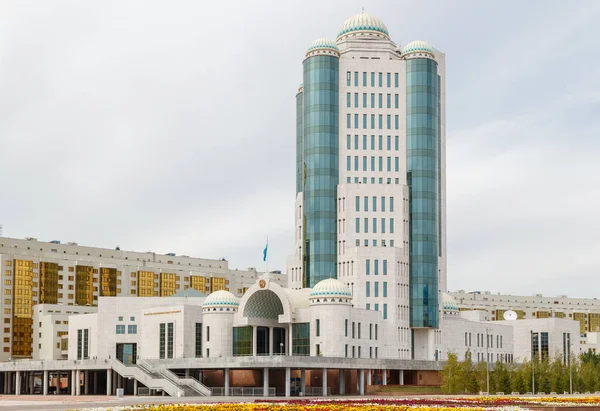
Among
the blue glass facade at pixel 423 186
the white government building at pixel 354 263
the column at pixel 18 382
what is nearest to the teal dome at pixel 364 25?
the white government building at pixel 354 263

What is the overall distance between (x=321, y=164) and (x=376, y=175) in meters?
9.55

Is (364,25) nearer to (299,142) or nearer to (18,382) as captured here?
(299,142)

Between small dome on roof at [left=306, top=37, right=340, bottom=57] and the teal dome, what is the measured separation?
8.22 m

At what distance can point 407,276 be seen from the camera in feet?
Result: 547

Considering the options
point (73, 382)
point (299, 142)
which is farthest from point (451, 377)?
point (299, 142)

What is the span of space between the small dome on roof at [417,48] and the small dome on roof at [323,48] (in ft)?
39.5

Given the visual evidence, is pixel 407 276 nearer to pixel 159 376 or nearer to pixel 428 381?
pixel 428 381

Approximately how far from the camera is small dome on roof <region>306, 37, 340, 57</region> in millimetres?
170625

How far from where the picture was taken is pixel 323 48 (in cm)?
17050

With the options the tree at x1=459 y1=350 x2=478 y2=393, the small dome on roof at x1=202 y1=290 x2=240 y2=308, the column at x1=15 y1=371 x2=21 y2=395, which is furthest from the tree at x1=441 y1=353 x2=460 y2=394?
the column at x1=15 y1=371 x2=21 y2=395

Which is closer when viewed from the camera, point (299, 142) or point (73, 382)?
point (73, 382)

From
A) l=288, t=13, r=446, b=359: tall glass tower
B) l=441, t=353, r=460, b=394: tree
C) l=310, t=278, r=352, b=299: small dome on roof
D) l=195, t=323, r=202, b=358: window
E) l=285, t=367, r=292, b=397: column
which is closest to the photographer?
l=285, t=367, r=292, b=397: column

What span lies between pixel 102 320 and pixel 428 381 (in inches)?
2129

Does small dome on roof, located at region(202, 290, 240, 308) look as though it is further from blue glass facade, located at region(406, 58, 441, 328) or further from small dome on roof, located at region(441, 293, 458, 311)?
small dome on roof, located at region(441, 293, 458, 311)
